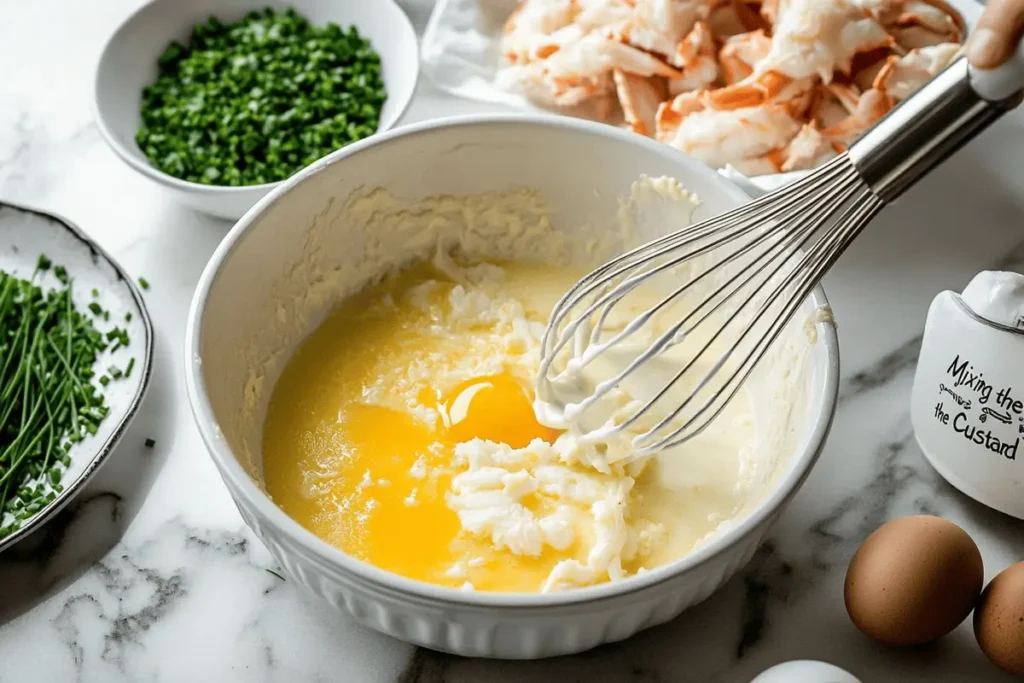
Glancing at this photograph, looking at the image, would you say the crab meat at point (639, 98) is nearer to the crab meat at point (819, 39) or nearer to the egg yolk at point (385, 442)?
the crab meat at point (819, 39)

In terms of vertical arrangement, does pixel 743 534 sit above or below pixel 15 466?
above

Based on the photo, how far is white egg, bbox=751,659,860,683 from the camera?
2.86 ft

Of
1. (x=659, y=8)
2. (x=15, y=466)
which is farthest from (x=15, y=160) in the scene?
(x=659, y=8)

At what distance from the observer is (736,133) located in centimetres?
136

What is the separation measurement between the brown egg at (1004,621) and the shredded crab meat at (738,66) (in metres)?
0.60

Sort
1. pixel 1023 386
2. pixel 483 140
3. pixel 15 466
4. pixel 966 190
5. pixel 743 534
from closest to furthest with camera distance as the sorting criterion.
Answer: pixel 743 534 < pixel 1023 386 < pixel 15 466 < pixel 483 140 < pixel 966 190

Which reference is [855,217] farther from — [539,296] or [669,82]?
[669,82]

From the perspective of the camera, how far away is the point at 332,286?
51.5 inches

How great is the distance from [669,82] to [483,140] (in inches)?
15.2

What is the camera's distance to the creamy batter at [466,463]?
1.05 m

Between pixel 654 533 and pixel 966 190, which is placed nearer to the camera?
pixel 654 533

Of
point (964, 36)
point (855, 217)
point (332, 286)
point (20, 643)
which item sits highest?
point (855, 217)

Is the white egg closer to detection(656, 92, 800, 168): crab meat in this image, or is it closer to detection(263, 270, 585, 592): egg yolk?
detection(263, 270, 585, 592): egg yolk

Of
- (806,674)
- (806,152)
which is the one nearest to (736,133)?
(806,152)
